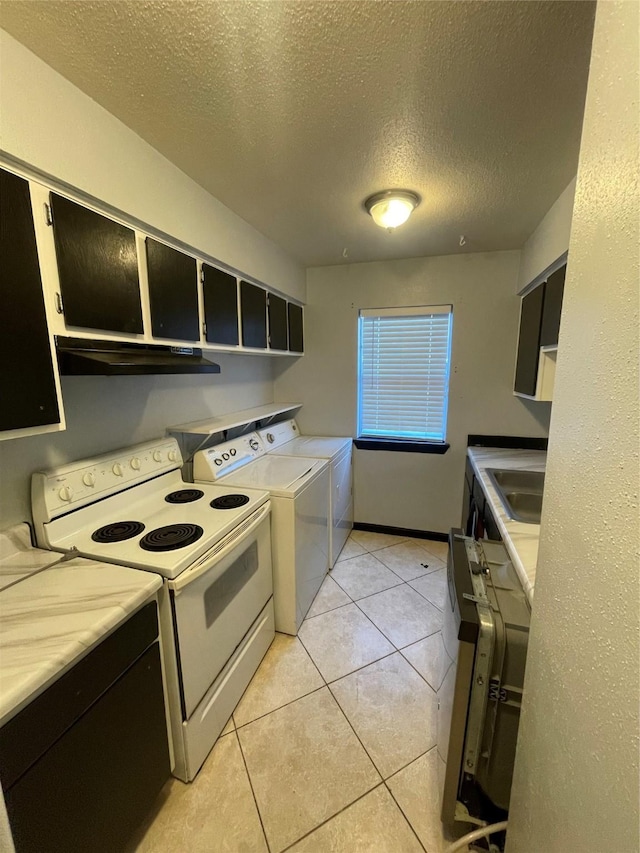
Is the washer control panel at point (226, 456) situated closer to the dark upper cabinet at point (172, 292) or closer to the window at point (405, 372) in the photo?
the dark upper cabinet at point (172, 292)

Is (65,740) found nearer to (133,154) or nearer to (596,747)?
(596,747)

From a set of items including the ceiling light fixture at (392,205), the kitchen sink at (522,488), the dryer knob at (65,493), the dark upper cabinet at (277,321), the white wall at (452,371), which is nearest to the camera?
the dryer knob at (65,493)

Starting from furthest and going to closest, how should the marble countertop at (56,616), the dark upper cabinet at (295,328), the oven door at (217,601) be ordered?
the dark upper cabinet at (295,328) → the oven door at (217,601) → the marble countertop at (56,616)

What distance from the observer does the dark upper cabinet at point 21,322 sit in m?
0.95

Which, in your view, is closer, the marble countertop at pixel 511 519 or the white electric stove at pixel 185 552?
the marble countertop at pixel 511 519

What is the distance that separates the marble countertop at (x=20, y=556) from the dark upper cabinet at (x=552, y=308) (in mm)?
2362

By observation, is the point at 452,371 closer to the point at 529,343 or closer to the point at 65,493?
the point at 529,343

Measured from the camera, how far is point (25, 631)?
0.90 meters

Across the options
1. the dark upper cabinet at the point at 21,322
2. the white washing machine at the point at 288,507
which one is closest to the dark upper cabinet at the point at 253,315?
the white washing machine at the point at 288,507

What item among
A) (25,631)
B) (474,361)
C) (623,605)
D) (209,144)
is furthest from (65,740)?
(474,361)

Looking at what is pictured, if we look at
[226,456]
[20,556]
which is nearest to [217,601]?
[20,556]

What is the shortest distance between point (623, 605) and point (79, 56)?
180 cm

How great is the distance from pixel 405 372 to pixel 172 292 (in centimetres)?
204

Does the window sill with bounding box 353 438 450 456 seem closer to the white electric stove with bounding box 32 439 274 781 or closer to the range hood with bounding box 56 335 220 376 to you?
the white electric stove with bounding box 32 439 274 781
